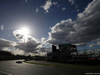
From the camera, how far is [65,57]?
42312 millimetres

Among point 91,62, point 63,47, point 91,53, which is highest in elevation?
point 63,47

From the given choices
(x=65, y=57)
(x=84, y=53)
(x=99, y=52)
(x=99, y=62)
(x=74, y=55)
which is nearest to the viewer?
(x=99, y=62)

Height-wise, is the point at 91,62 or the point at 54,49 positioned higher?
the point at 54,49

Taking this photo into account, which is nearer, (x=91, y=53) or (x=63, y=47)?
(x=91, y=53)

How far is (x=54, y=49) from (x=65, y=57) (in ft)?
72.6

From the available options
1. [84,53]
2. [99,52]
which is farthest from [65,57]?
[99,52]

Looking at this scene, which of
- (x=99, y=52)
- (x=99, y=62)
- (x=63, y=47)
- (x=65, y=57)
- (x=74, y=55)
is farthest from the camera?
(x=63, y=47)

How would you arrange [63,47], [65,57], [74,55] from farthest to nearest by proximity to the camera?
[63,47] → [65,57] → [74,55]

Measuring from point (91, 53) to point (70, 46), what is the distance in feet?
122

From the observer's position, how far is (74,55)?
104 ft

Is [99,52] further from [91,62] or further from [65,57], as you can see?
[65,57]

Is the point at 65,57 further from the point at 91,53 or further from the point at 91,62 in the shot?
the point at 91,62

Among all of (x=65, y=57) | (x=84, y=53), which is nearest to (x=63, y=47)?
(x=65, y=57)

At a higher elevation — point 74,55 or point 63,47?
point 63,47
